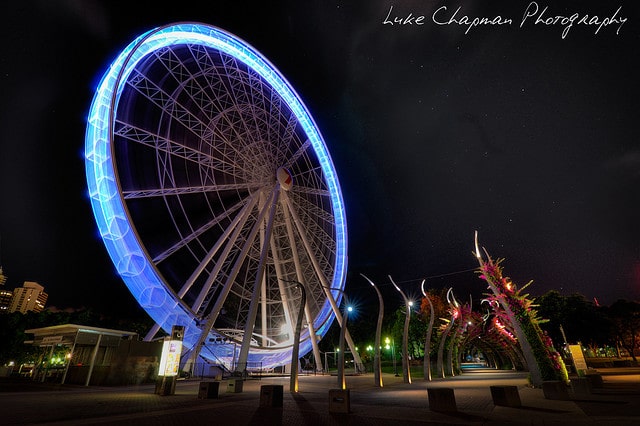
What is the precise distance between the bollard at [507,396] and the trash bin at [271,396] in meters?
8.16

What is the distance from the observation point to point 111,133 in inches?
817

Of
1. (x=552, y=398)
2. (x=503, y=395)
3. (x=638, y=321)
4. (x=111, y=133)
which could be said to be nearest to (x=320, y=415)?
(x=503, y=395)

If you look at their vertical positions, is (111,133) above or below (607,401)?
above

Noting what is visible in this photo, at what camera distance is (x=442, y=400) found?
36.8 feet

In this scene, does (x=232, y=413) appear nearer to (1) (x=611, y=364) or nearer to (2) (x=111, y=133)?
(2) (x=111, y=133)

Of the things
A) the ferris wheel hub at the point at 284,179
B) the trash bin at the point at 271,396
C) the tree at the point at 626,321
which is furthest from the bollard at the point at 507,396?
the tree at the point at 626,321

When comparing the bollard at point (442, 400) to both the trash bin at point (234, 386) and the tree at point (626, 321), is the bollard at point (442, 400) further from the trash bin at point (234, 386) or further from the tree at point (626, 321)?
the tree at point (626, 321)

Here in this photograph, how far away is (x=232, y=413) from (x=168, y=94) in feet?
81.0

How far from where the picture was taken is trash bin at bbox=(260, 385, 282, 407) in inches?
517

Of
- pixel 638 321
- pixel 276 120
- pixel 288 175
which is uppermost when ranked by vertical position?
pixel 276 120

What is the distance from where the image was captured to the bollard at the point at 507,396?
38.9ft

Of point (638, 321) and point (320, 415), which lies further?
point (638, 321)

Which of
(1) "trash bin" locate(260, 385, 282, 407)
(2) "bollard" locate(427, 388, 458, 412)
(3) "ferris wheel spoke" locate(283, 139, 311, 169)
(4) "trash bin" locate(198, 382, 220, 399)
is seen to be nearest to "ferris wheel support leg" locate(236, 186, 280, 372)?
(3) "ferris wheel spoke" locate(283, 139, 311, 169)

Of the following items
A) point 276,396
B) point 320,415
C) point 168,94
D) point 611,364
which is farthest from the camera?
point 611,364
